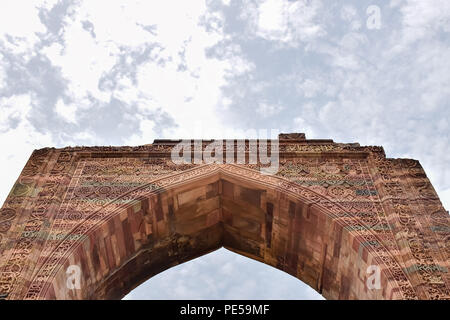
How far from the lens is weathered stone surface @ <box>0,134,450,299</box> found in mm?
8680

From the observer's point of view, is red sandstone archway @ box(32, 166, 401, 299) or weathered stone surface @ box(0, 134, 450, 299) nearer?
weathered stone surface @ box(0, 134, 450, 299)

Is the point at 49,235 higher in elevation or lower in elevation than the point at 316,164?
lower

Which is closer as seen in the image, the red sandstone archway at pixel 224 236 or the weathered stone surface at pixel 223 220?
the weathered stone surface at pixel 223 220

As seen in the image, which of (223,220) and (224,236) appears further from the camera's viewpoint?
(224,236)

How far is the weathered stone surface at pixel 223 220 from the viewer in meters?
8.68

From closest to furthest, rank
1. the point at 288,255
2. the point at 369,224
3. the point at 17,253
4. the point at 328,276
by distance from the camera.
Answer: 1. the point at 17,253
2. the point at 369,224
3. the point at 328,276
4. the point at 288,255

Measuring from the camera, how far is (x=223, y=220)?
11.6 meters

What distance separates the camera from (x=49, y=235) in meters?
9.21

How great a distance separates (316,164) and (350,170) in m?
0.69

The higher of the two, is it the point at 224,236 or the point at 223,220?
the point at 223,220
